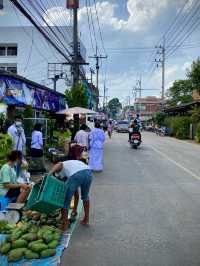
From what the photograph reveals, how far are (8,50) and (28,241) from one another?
2214 inches

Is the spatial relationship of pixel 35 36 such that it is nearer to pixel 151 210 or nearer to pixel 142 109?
pixel 151 210

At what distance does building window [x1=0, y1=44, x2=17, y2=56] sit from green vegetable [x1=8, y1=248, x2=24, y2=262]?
183 feet

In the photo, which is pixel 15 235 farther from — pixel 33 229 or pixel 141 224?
pixel 141 224

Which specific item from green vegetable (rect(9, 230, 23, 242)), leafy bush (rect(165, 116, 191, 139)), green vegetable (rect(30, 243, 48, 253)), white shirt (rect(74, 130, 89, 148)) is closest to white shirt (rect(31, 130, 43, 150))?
white shirt (rect(74, 130, 89, 148))

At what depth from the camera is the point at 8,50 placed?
5984 centimetres

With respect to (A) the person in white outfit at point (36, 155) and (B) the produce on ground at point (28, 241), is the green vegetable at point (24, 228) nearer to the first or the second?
(B) the produce on ground at point (28, 241)

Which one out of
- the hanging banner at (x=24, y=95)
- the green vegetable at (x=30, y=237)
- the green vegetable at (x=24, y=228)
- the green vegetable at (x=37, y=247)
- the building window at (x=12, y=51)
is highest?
the building window at (x=12, y=51)

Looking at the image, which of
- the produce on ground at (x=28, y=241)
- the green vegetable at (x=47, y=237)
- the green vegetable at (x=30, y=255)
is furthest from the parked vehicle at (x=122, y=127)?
the green vegetable at (x=30, y=255)

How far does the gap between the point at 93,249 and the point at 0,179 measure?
2989 millimetres

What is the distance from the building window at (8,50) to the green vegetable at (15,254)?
5563 centimetres

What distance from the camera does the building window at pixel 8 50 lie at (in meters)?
59.3

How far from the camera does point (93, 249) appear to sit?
6477mm

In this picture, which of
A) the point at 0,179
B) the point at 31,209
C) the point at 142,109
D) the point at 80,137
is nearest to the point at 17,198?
the point at 0,179

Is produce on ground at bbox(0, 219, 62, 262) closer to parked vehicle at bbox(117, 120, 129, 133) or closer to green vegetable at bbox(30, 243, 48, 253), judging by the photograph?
green vegetable at bbox(30, 243, 48, 253)
